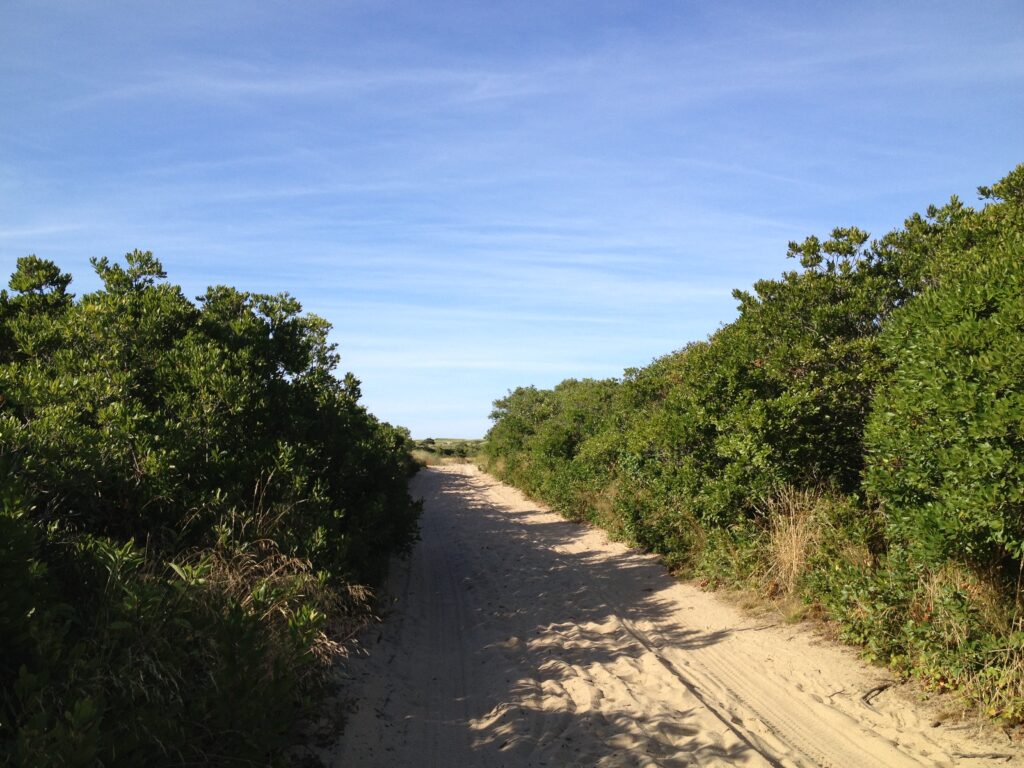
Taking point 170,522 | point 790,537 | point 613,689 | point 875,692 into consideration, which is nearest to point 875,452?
point 875,692

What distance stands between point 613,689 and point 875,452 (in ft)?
10.4

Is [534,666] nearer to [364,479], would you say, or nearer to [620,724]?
[620,724]

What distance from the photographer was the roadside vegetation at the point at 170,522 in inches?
129

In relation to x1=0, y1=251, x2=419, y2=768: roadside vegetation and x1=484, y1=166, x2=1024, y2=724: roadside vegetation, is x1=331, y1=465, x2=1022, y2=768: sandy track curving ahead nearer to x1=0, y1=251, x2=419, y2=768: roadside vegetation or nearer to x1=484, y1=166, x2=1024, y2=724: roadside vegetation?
x1=484, y1=166, x2=1024, y2=724: roadside vegetation

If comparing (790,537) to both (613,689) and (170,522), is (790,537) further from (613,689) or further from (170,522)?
(170,522)

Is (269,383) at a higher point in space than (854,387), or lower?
higher

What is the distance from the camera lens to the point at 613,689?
20.6ft

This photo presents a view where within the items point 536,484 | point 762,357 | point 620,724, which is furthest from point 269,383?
point 536,484

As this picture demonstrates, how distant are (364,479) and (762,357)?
549 cm

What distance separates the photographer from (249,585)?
17.6ft

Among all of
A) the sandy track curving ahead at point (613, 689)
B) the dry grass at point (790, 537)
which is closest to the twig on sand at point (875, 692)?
the sandy track curving ahead at point (613, 689)

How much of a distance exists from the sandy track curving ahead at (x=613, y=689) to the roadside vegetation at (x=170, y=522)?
832mm

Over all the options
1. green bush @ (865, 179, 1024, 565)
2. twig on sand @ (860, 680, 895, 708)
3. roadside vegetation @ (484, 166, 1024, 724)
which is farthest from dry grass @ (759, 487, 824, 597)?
green bush @ (865, 179, 1024, 565)

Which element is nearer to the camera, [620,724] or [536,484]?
[620,724]
